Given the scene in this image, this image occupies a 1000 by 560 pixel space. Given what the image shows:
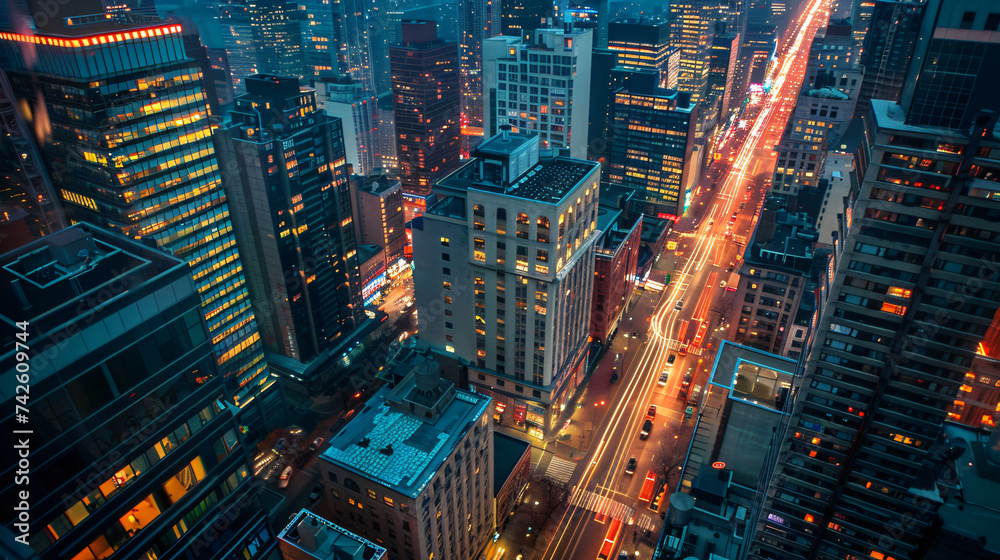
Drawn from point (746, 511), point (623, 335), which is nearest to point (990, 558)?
point (746, 511)

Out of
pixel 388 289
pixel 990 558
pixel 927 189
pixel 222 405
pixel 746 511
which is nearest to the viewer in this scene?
pixel 222 405

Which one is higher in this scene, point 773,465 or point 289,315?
point 773,465

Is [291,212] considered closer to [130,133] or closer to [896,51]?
[130,133]

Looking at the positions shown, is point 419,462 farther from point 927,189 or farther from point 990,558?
point 927,189

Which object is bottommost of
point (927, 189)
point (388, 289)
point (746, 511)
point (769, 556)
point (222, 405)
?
point (388, 289)

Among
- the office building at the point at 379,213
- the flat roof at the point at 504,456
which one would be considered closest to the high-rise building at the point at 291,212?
the office building at the point at 379,213

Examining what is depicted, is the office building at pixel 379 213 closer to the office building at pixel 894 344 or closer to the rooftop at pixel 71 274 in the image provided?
the office building at pixel 894 344

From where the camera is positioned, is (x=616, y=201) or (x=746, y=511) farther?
(x=616, y=201)
